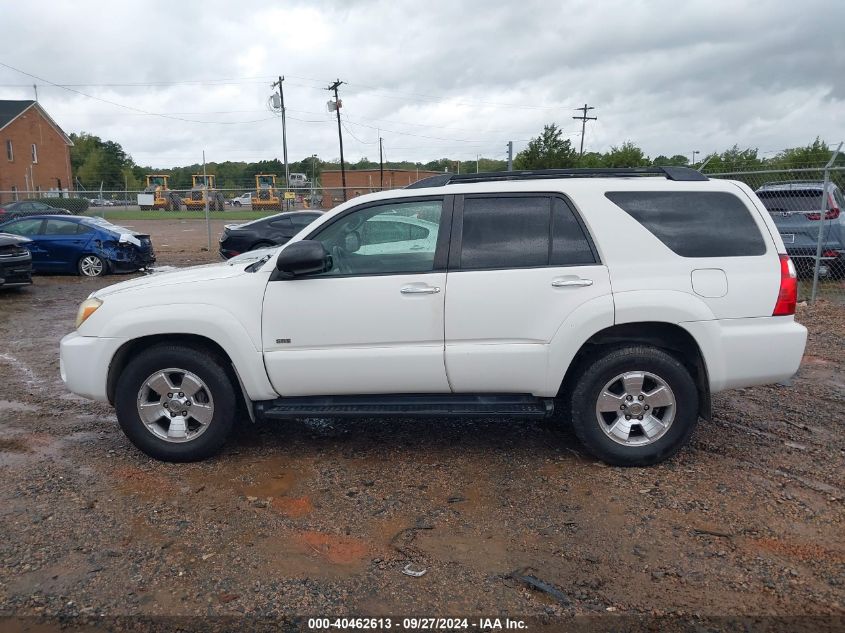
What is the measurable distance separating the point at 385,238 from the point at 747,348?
2407 mm

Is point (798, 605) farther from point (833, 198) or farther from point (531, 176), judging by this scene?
point (833, 198)

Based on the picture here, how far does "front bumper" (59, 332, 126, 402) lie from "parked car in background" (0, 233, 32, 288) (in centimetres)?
894

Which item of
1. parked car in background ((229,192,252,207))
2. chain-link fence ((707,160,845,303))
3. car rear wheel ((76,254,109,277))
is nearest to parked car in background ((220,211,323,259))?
car rear wheel ((76,254,109,277))

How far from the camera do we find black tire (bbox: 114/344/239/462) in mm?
4371

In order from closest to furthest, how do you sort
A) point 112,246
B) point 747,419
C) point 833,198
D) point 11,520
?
1. point 11,520
2. point 747,419
3. point 833,198
4. point 112,246

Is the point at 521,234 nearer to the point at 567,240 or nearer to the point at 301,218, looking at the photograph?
the point at 567,240

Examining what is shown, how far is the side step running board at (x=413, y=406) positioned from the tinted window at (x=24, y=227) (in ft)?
41.7

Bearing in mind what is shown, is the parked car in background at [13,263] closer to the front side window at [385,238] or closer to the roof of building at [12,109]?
the front side window at [385,238]

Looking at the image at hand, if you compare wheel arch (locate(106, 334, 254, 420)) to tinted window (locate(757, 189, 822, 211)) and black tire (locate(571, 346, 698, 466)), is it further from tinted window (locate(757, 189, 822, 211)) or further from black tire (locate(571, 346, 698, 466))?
tinted window (locate(757, 189, 822, 211))

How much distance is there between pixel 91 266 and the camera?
14602 mm

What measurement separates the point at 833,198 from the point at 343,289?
9289mm

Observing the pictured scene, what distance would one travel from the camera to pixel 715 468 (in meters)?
4.37

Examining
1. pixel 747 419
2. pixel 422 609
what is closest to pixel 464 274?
pixel 422 609

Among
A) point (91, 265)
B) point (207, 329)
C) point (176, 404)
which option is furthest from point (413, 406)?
point (91, 265)
